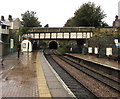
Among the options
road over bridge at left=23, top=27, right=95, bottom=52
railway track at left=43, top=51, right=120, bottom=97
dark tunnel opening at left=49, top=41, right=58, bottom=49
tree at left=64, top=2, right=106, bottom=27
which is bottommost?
railway track at left=43, top=51, right=120, bottom=97

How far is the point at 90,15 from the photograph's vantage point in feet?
149

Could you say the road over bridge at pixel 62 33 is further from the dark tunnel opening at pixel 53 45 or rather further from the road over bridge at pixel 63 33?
the dark tunnel opening at pixel 53 45

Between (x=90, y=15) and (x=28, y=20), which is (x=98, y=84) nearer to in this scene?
(x=90, y=15)

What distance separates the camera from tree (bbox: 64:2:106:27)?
45656mm

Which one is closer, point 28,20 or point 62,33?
point 62,33

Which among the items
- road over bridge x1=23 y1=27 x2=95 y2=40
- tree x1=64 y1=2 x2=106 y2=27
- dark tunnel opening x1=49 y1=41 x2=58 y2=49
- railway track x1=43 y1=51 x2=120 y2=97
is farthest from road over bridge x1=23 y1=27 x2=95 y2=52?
dark tunnel opening x1=49 y1=41 x2=58 y2=49

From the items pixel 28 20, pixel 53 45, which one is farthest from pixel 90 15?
pixel 53 45

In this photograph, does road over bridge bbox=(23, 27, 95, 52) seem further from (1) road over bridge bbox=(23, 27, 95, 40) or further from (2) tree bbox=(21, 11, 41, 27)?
(2) tree bbox=(21, 11, 41, 27)

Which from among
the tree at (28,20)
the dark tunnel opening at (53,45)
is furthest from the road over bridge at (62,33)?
the dark tunnel opening at (53,45)

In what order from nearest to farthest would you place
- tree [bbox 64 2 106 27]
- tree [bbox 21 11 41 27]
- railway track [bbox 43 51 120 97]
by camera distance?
railway track [bbox 43 51 120 97] < tree [bbox 64 2 106 27] < tree [bbox 21 11 41 27]

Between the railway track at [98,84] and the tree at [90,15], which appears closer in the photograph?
the railway track at [98,84]

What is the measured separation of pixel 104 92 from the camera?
8328 millimetres

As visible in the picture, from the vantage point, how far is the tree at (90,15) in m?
45.7

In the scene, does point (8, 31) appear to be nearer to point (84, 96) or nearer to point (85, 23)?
point (85, 23)
